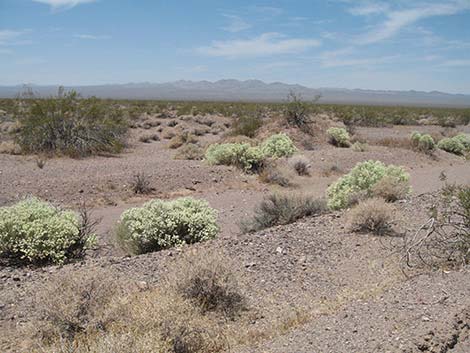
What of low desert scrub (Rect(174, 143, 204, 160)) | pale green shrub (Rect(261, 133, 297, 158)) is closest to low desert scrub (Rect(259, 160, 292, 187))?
pale green shrub (Rect(261, 133, 297, 158))

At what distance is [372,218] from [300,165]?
10.6 m

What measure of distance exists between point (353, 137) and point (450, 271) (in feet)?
80.0

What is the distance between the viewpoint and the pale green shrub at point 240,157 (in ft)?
63.3

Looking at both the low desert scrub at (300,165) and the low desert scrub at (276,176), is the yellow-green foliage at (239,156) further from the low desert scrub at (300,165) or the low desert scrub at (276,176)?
the low desert scrub at (300,165)

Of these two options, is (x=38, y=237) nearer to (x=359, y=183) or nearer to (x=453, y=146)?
(x=359, y=183)

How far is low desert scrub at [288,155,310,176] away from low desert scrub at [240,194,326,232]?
326 inches

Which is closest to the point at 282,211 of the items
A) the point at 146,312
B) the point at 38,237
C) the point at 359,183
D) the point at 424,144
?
the point at 359,183

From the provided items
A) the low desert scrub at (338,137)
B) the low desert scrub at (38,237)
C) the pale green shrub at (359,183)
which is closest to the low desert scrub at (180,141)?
the low desert scrub at (338,137)

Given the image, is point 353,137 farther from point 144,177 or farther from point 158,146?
point 144,177

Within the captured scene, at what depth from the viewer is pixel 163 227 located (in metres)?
8.84

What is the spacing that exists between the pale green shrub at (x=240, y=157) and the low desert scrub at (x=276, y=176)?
25.7 inches

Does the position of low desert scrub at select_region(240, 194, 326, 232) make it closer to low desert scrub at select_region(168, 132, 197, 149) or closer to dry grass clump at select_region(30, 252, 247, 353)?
dry grass clump at select_region(30, 252, 247, 353)

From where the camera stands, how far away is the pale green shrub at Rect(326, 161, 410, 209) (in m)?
11.6

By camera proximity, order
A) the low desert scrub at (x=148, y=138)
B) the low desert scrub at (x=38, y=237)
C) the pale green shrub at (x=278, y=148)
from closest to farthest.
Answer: the low desert scrub at (x=38, y=237) < the pale green shrub at (x=278, y=148) < the low desert scrub at (x=148, y=138)
